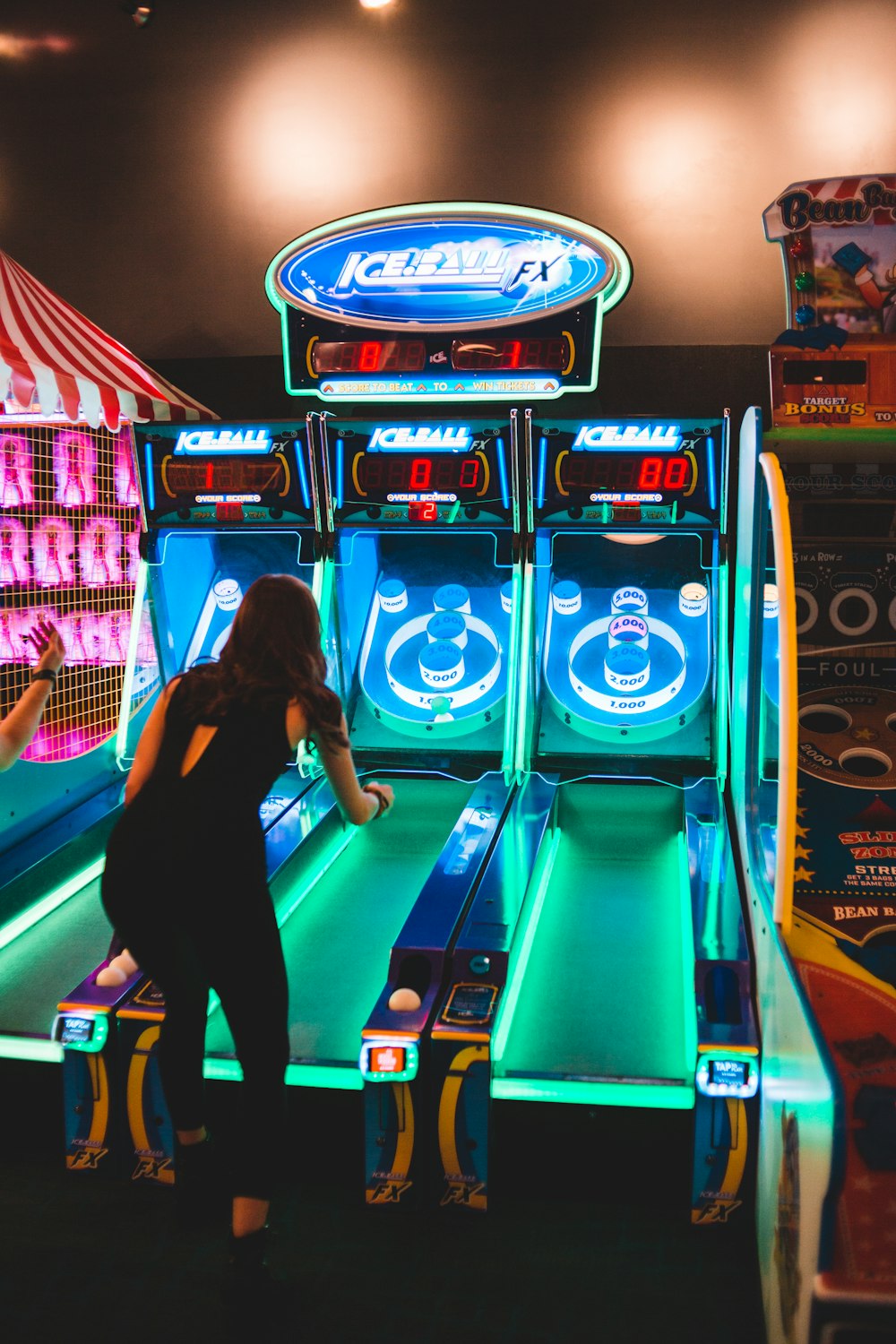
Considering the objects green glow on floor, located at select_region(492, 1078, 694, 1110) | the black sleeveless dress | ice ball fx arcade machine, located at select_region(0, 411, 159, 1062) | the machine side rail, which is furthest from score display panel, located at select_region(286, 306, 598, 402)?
green glow on floor, located at select_region(492, 1078, 694, 1110)

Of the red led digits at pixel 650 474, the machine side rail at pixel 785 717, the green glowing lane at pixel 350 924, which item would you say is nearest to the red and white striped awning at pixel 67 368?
the green glowing lane at pixel 350 924

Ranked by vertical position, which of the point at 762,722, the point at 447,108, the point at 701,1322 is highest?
the point at 447,108

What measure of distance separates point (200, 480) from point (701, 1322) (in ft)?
11.2

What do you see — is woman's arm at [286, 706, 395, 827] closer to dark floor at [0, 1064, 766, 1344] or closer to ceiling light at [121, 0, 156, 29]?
dark floor at [0, 1064, 766, 1344]

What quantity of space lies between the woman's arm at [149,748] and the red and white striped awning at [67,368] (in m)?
2.07

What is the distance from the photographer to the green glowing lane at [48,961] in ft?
9.57

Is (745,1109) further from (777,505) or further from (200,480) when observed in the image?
(200,480)

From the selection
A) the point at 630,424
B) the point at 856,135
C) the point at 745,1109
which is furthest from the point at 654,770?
the point at 856,135

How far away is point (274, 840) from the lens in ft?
11.7

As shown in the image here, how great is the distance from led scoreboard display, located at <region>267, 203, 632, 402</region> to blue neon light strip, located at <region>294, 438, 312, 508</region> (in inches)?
16.3

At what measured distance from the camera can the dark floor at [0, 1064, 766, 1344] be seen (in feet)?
6.95

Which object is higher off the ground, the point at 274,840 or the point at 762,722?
the point at 762,722

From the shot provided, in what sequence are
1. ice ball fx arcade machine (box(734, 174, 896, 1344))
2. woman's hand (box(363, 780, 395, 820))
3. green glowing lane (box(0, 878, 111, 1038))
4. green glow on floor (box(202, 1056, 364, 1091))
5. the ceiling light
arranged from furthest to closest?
the ceiling light < green glowing lane (box(0, 878, 111, 1038)) < green glow on floor (box(202, 1056, 364, 1091)) < woman's hand (box(363, 780, 395, 820)) < ice ball fx arcade machine (box(734, 174, 896, 1344))

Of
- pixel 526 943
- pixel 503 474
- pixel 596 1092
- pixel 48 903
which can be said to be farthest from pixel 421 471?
pixel 596 1092
